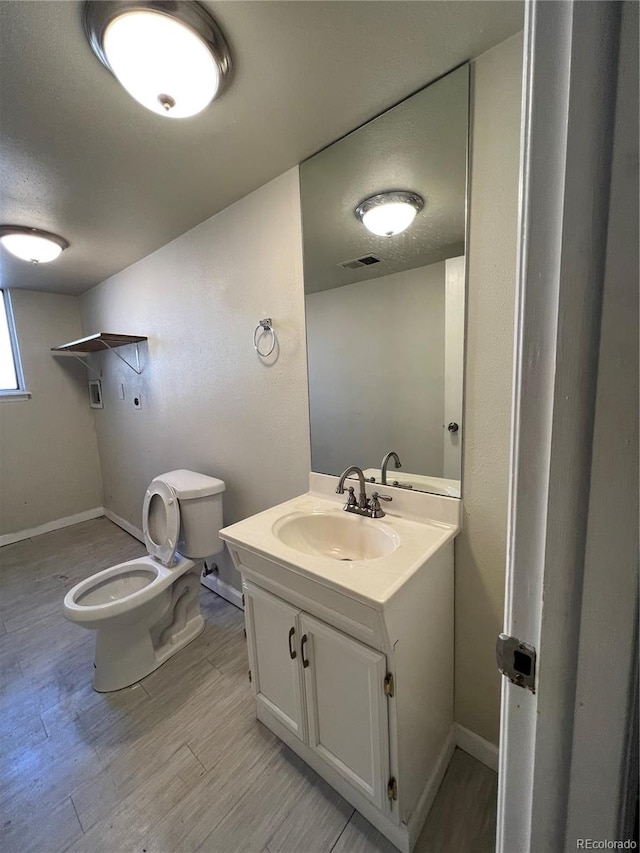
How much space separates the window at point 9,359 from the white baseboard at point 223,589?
2.54m

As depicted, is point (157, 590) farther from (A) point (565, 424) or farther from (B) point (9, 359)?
(B) point (9, 359)

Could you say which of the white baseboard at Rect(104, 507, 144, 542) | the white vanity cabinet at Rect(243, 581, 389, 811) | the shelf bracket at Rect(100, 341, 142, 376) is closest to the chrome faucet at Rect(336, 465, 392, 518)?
the white vanity cabinet at Rect(243, 581, 389, 811)

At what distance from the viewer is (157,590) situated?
164cm

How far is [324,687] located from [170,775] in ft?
2.39

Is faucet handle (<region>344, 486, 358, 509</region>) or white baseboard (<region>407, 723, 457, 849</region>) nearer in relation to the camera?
white baseboard (<region>407, 723, 457, 849</region>)

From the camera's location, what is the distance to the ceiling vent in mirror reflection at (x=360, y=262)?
4.51 feet

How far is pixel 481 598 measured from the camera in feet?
3.88

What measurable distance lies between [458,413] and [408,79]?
1.06 metres

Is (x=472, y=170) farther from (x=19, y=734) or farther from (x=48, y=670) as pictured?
(x=48, y=670)

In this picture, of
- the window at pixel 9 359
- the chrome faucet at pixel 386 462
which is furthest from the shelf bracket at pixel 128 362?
the chrome faucet at pixel 386 462

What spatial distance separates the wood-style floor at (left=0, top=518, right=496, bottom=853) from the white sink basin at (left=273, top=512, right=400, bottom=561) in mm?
770

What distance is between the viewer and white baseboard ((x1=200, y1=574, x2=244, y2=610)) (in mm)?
2117

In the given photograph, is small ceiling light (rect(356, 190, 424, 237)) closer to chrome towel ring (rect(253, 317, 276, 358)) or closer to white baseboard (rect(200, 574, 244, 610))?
chrome towel ring (rect(253, 317, 276, 358))

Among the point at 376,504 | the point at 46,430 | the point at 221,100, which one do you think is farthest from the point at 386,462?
the point at 46,430
